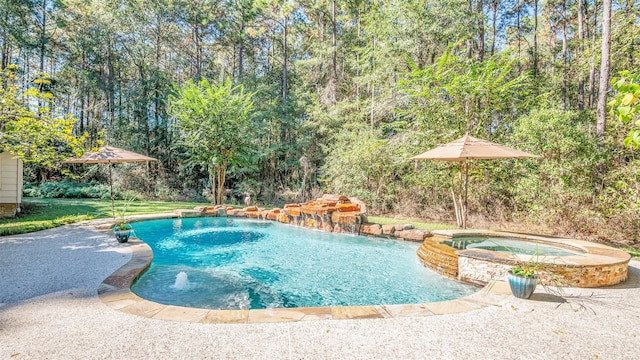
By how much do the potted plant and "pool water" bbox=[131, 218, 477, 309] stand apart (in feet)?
2.59

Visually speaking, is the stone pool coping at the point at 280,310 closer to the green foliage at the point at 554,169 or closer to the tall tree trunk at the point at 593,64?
the green foliage at the point at 554,169

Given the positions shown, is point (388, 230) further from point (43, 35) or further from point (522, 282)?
point (43, 35)

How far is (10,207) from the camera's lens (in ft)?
27.9

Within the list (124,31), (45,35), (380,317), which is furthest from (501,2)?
(45,35)

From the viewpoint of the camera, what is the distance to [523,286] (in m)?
3.32

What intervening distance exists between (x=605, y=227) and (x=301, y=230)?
7061 mm

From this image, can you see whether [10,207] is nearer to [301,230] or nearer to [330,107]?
[301,230]

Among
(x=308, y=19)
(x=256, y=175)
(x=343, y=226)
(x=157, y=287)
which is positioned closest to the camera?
(x=157, y=287)

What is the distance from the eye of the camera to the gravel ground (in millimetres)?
2262

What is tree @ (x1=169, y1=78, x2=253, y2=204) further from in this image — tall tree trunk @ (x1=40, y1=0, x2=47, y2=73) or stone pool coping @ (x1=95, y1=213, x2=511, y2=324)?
stone pool coping @ (x1=95, y1=213, x2=511, y2=324)

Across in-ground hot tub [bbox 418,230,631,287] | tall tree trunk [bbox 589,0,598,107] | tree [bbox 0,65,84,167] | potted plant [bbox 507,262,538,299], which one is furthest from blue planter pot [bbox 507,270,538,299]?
tall tree trunk [bbox 589,0,598,107]

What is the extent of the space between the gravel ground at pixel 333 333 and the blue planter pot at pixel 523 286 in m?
Result: 0.09

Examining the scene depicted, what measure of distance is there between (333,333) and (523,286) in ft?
7.44

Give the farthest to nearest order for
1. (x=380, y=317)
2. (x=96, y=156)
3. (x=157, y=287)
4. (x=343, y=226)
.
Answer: (x=343, y=226), (x=96, y=156), (x=157, y=287), (x=380, y=317)
